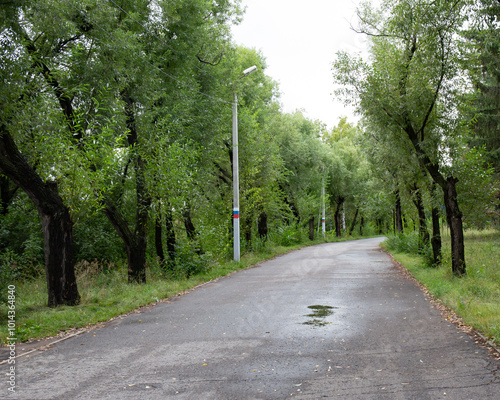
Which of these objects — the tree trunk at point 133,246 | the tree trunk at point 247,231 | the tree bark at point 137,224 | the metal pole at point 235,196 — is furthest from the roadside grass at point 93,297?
the tree trunk at point 247,231

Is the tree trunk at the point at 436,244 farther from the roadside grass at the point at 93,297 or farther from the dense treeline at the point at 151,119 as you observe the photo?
the roadside grass at the point at 93,297

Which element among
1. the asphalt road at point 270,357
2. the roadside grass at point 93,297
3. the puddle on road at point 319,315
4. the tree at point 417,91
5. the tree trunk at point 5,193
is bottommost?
the puddle on road at point 319,315

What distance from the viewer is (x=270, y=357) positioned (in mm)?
5633

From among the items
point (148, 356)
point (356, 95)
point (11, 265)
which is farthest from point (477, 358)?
point (11, 265)

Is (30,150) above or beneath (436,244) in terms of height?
above

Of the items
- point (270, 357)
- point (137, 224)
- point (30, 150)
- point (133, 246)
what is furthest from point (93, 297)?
point (270, 357)

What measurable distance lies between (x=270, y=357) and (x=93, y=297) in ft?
18.7

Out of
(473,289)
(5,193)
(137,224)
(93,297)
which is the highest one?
(5,193)

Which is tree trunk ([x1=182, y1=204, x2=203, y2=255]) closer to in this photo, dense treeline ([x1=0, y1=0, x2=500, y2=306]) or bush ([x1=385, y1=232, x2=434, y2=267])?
dense treeline ([x1=0, y1=0, x2=500, y2=306])

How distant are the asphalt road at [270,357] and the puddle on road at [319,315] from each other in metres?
→ 0.02

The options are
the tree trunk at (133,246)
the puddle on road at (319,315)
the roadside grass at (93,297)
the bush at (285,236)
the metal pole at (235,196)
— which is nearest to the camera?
the roadside grass at (93,297)

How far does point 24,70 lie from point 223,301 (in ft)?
21.2

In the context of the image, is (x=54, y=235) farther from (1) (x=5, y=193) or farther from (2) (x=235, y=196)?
(2) (x=235, y=196)

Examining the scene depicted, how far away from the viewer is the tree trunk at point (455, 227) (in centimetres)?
1231
